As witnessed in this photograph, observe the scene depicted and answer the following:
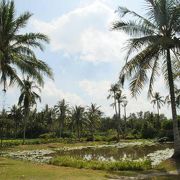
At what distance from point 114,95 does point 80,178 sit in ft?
208

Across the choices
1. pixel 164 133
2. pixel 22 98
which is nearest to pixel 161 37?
pixel 22 98

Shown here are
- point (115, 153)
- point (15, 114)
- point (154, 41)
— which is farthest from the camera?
point (15, 114)

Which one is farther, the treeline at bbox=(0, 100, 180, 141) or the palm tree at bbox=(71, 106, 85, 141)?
the palm tree at bbox=(71, 106, 85, 141)

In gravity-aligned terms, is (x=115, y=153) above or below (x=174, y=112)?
below

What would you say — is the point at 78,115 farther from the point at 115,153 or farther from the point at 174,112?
the point at 174,112

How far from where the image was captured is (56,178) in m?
14.3

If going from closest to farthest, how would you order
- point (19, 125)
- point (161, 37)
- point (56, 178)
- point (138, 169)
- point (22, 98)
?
1. point (56, 178)
2. point (138, 169)
3. point (161, 37)
4. point (22, 98)
5. point (19, 125)

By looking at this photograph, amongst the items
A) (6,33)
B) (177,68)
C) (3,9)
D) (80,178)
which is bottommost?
(80,178)

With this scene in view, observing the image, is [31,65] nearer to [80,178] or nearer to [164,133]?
[80,178]

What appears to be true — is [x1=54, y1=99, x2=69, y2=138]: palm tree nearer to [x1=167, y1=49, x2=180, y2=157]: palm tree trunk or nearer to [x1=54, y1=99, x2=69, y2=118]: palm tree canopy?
[x1=54, y1=99, x2=69, y2=118]: palm tree canopy

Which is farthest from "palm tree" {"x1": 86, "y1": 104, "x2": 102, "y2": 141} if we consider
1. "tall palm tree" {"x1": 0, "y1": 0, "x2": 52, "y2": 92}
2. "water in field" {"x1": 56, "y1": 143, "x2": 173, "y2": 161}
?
"tall palm tree" {"x1": 0, "y1": 0, "x2": 52, "y2": 92}

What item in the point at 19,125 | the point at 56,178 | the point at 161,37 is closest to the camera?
the point at 56,178

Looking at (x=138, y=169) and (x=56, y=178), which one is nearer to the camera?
(x=56, y=178)

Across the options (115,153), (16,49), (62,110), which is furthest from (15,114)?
(16,49)
